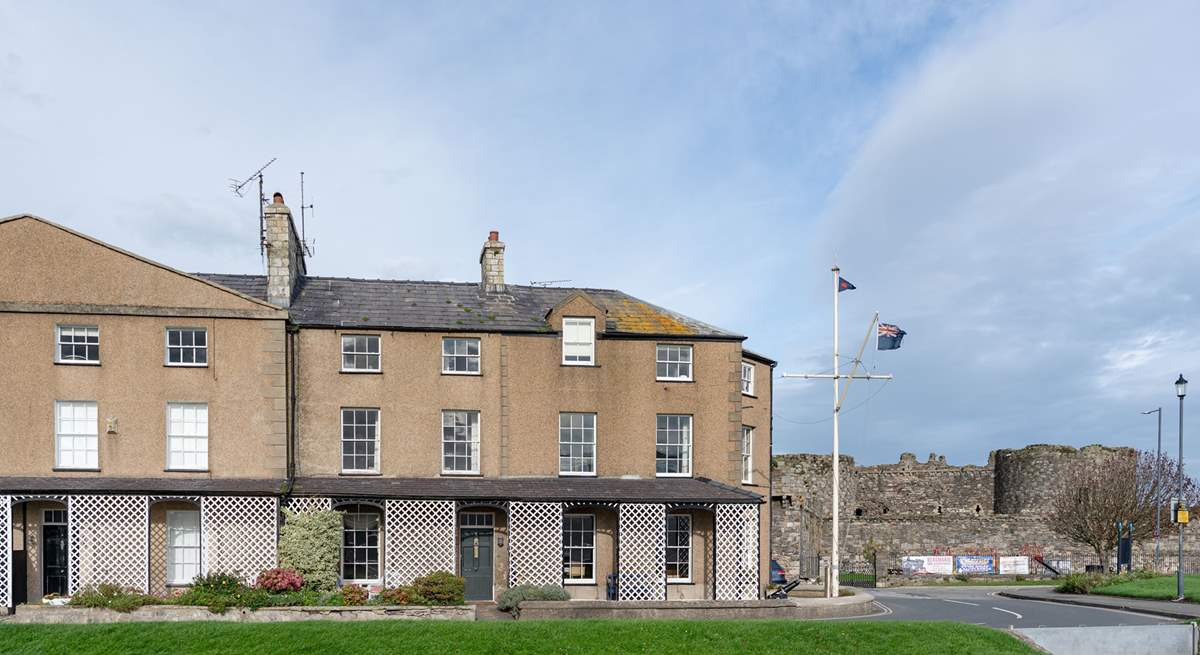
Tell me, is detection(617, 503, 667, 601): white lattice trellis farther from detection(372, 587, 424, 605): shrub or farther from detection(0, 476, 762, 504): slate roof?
detection(372, 587, 424, 605): shrub

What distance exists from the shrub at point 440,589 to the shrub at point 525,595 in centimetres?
113

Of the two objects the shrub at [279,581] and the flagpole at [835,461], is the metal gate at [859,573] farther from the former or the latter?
the shrub at [279,581]

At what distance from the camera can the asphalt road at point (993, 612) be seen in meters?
24.1

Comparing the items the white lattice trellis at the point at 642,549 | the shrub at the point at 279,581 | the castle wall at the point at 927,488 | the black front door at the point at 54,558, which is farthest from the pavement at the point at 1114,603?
the black front door at the point at 54,558

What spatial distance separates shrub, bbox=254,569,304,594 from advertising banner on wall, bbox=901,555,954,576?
2836 cm

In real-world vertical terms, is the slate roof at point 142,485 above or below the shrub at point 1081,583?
above

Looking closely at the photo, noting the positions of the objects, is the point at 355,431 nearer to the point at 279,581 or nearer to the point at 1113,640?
the point at 279,581

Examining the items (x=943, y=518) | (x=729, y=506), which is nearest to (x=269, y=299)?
(x=729, y=506)

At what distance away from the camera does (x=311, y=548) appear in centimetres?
2436

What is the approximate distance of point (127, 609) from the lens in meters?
21.4

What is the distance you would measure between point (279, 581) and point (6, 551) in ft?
23.1

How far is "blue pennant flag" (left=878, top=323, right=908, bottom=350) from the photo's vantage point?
2761 cm

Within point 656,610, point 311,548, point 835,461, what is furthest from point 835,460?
point 311,548

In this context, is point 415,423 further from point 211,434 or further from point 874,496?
point 874,496
